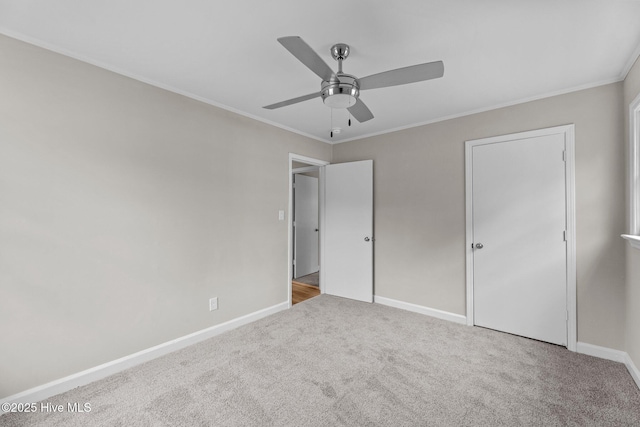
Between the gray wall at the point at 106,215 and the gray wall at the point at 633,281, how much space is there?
3.26m

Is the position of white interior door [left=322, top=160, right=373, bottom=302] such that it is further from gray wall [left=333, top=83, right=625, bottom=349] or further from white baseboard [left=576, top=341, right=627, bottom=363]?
white baseboard [left=576, top=341, right=627, bottom=363]

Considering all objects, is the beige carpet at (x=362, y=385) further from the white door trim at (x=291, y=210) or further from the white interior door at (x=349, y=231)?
the white interior door at (x=349, y=231)

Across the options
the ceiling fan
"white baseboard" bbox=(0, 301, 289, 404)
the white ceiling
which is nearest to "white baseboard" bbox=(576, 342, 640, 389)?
the white ceiling

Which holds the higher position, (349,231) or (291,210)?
(291,210)

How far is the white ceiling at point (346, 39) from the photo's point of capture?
1.50 metres

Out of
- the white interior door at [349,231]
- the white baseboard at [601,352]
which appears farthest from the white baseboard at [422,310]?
the white baseboard at [601,352]

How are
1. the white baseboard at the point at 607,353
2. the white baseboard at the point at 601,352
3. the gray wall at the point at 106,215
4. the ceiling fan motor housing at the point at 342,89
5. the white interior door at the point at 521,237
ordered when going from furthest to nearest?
the white interior door at the point at 521,237, the white baseboard at the point at 601,352, the white baseboard at the point at 607,353, the gray wall at the point at 106,215, the ceiling fan motor housing at the point at 342,89

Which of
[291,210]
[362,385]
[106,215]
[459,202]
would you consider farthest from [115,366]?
[459,202]

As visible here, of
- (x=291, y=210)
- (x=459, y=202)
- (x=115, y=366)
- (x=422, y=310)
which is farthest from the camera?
(x=291, y=210)

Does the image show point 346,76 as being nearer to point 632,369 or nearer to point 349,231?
point 349,231

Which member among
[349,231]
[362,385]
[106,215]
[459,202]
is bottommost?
[362,385]

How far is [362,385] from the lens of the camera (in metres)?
1.99

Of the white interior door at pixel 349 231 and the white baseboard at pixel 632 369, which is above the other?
the white interior door at pixel 349 231

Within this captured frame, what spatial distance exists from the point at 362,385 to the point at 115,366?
187 cm
